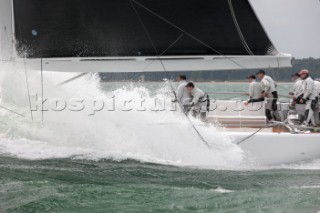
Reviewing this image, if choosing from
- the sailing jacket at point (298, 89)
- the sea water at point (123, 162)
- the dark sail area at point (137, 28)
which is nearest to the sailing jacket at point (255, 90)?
the sailing jacket at point (298, 89)

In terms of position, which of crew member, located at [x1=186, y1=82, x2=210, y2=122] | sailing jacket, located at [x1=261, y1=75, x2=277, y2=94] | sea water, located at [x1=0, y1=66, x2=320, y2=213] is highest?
sailing jacket, located at [x1=261, y1=75, x2=277, y2=94]

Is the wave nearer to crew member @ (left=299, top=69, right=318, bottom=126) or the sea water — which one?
A: the sea water

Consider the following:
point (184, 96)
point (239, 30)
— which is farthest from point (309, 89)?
point (184, 96)

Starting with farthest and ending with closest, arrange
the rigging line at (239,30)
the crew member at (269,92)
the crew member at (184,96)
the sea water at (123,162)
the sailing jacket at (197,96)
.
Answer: the crew member at (269,92) → the crew member at (184,96) → the sailing jacket at (197,96) → the rigging line at (239,30) → the sea water at (123,162)

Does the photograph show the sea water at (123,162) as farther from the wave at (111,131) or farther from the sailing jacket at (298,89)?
the sailing jacket at (298,89)

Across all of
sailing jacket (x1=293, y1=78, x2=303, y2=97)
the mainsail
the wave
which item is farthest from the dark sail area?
sailing jacket (x1=293, y1=78, x2=303, y2=97)

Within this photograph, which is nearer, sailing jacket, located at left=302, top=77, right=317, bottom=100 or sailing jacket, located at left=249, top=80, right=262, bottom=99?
sailing jacket, located at left=302, top=77, right=317, bottom=100

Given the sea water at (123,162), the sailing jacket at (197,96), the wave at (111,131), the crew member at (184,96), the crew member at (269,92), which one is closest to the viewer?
the sea water at (123,162)

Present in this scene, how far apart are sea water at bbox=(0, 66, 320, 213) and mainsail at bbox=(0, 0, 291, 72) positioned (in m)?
0.86

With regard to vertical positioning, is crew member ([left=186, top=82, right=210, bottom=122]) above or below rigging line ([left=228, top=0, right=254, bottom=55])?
below

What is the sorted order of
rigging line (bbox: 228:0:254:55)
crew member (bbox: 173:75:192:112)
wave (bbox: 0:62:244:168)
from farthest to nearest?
crew member (bbox: 173:75:192:112), wave (bbox: 0:62:244:168), rigging line (bbox: 228:0:254:55)

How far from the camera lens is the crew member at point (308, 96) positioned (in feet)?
29.2

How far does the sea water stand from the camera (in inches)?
243

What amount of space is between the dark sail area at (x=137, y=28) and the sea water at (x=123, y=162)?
35.6 inches
